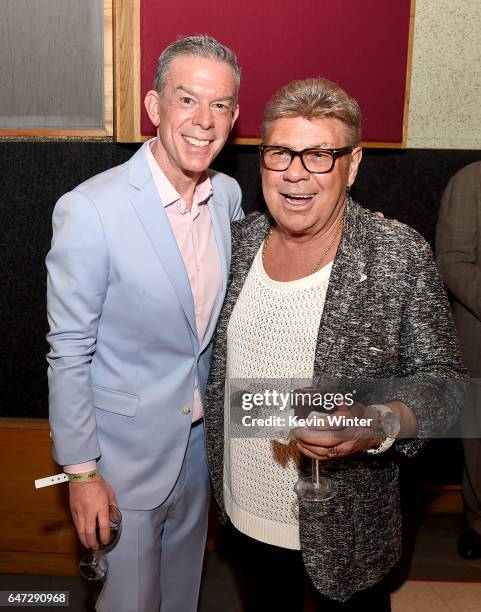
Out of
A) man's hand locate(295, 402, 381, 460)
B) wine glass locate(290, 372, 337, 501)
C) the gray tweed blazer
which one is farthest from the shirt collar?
man's hand locate(295, 402, 381, 460)

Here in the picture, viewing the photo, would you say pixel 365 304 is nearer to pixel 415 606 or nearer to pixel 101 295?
pixel 101 295

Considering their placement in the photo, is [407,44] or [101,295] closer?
[101,295]

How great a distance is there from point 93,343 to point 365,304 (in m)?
0.68

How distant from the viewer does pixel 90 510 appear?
5.80 feet

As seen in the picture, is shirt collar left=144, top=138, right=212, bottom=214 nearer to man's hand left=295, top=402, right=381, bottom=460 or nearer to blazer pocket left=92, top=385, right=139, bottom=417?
blazer pocket left=92, top=385, right=139, bottom=417

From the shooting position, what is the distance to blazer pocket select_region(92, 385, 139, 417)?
5.87ft

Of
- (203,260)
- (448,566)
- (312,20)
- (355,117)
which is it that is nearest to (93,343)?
(203,260)

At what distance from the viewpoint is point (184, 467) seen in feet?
6.44

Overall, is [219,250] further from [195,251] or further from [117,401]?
[117,401]

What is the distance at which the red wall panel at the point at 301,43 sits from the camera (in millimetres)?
2475

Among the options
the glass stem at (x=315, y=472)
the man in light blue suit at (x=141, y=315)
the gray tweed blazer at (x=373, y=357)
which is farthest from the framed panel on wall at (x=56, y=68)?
the glass stem at (x=315, y=472)

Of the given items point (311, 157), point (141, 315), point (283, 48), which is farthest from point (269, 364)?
point (283, 48)

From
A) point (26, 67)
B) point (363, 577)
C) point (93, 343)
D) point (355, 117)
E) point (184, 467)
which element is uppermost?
point (26, 67)

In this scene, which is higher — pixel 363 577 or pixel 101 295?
pixel 101 295
